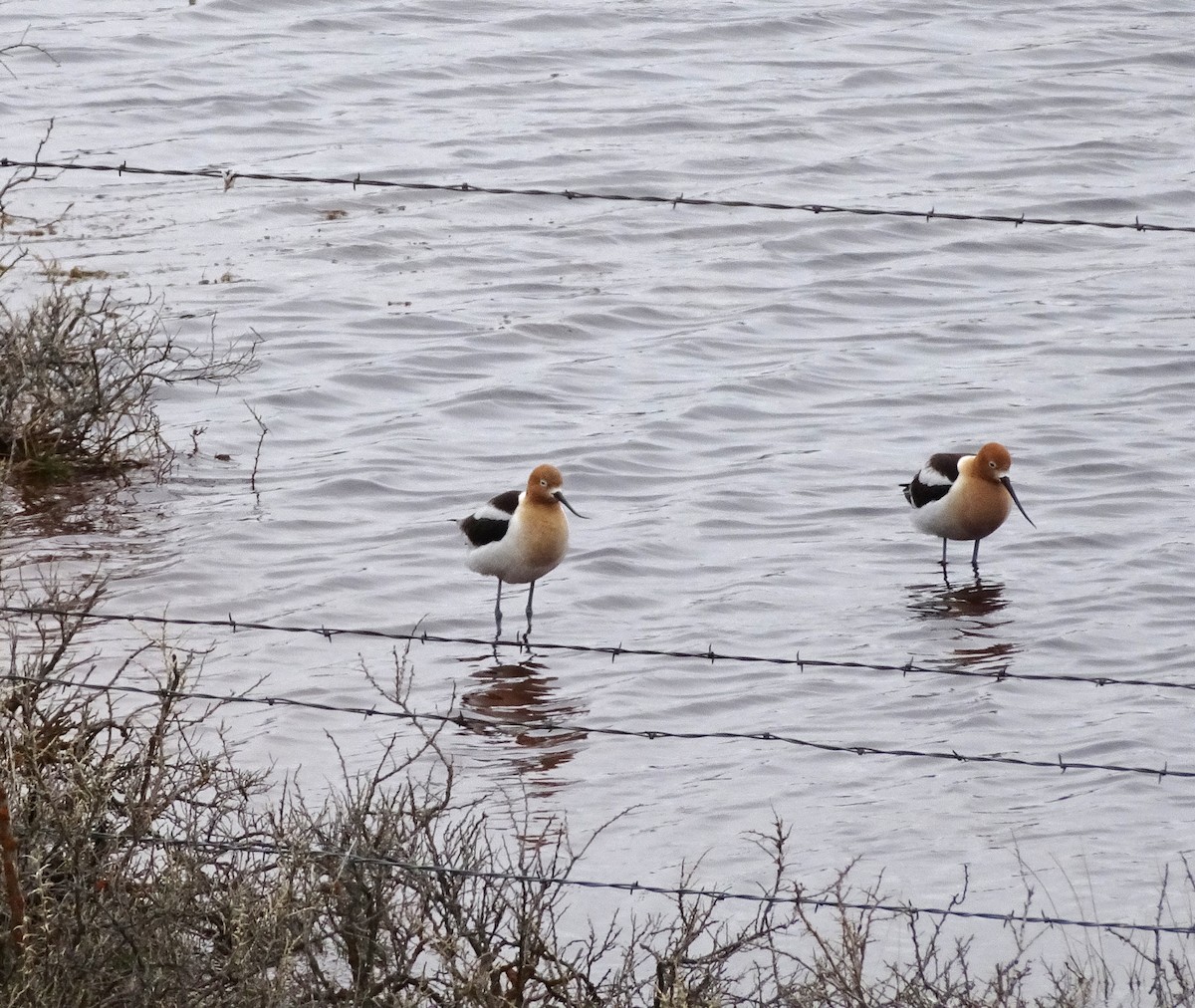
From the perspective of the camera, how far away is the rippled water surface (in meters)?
9.59

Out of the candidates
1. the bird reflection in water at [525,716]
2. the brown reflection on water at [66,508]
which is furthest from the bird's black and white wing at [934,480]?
the brown reflection on water at [66,508]

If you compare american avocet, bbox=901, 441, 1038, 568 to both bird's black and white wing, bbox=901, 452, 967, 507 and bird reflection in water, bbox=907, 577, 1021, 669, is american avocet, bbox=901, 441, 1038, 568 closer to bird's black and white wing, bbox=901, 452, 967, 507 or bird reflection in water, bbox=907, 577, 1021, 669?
bird's black and white wing, bbox=901, 452, 967, 507

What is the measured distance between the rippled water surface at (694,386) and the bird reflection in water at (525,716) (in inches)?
1.3

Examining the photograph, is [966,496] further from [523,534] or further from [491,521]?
[491,521]

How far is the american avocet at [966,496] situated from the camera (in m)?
12.5

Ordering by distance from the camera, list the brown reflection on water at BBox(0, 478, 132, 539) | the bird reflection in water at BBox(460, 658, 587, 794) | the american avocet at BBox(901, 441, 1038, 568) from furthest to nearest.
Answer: the american avocet at BBox(901, 441, 1038, 568), the brown reflection on water at BBox(0, 478, 132, 539), the bird reflection in water at BBox(460, 658, 587, 794)

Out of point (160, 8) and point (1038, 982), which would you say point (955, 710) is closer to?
point (1038, 982)

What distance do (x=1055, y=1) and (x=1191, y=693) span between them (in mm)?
23045

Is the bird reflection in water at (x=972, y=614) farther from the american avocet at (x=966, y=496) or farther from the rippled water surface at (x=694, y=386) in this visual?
the american avocet at (x=966, y=496)

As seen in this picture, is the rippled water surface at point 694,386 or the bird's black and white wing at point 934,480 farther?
the bird's black and white wing at point 934,480

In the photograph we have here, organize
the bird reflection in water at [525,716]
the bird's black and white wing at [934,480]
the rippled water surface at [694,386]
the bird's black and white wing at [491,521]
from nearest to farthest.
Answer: the bird reflection in water at [525,716] → the rippled water surface at [694,386] → the bird's black and white wing at [491,521] → the bird's black and white wing at [934,480]

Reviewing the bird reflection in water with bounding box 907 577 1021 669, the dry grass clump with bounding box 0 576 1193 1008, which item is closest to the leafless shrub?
the bird reflection in water with bounding box 907 577 1021 669

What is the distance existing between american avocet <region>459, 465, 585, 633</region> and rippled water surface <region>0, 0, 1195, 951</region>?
0.37 m

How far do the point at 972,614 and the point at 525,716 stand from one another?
10.5 feet
